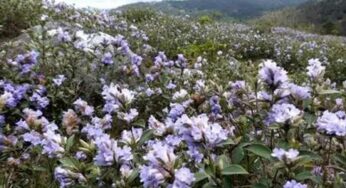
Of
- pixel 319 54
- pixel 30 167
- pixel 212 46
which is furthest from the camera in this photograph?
pixel 319 54

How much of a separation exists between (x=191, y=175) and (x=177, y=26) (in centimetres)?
1185

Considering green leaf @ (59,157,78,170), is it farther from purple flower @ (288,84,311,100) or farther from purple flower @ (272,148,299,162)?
purple flower @ (288,84,311,100)

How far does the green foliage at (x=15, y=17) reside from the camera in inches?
291

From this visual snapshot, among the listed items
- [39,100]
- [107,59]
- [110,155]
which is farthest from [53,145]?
[107,59]

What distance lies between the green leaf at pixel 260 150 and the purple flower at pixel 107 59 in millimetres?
2671

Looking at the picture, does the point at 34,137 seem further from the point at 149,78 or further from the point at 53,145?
the point at 149,78

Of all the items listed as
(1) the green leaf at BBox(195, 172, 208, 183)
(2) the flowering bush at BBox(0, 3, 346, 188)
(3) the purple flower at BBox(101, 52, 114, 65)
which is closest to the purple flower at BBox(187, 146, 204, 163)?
(2) the flowering bush at BBox(0, 3, 346, 188)

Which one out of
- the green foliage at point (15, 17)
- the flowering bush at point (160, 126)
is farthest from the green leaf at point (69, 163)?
the green foliage at point (15, 17)

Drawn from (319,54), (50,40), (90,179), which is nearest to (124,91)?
(90,179)

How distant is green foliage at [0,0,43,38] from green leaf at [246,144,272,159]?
5.60 meters

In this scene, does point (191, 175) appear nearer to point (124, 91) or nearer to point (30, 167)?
point (124, 91)

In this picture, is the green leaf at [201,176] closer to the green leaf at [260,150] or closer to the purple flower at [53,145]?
the green leaf at [260,150]

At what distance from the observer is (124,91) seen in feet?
9.18

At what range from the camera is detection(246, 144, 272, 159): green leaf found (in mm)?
2094
